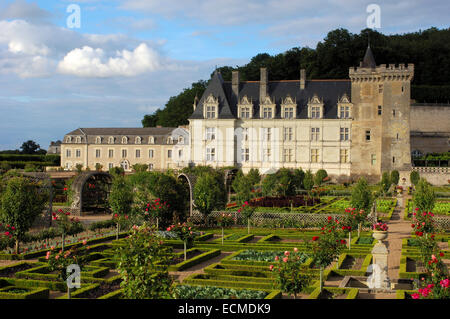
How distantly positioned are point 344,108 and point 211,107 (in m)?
13.5

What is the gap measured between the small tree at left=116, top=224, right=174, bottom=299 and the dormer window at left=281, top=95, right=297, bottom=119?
4227cm

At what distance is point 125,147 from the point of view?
63.6 m

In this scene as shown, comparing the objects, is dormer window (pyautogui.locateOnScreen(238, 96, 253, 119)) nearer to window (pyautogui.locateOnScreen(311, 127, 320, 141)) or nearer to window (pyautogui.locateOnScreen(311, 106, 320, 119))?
window (pyautogui.locateOnScreen(311, 106, 320, 119))

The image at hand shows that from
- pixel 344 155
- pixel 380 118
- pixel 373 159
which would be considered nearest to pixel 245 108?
pixel 344 155

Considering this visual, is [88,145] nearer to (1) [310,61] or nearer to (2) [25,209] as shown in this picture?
(1) [310,61]

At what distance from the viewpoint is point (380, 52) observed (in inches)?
2657

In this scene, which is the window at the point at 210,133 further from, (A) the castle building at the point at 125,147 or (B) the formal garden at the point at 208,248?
(B) the formal garden at the point at 208,248

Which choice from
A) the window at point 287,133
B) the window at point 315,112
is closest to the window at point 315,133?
the window at point 315,112

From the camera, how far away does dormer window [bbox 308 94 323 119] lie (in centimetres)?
5081

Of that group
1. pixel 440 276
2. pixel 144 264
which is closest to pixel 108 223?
pixel 144 264

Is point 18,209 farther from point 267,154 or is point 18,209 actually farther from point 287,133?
point 287,133

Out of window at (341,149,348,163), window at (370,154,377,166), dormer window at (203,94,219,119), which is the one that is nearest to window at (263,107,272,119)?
dormer window at (203,94,219,119)
